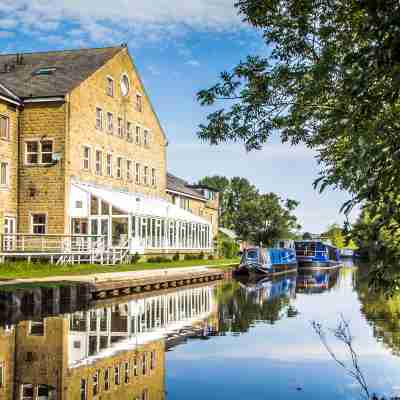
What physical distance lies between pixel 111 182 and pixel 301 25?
3094 cm

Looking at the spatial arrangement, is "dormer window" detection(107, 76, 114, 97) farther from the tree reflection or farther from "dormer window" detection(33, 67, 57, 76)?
the tree reflection

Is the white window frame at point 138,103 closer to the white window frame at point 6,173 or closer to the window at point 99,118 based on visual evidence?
the window at point 99,118

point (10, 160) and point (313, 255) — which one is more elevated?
point (10, 160)

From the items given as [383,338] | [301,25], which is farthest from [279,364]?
[301,25]

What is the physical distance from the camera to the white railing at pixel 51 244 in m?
31.8

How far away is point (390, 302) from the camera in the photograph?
79.4 feet

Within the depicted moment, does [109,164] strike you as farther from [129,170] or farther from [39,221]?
[39,221]

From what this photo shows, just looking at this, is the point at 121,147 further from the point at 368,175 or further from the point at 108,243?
the point at 368,175

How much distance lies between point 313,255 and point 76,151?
34.4m

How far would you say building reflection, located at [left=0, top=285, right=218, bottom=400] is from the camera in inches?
382

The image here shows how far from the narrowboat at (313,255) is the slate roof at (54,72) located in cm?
3119

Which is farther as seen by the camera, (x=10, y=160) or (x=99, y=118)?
(x=99, y=118)

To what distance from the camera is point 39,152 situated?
35.2 m

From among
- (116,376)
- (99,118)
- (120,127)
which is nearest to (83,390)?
(116,376)
